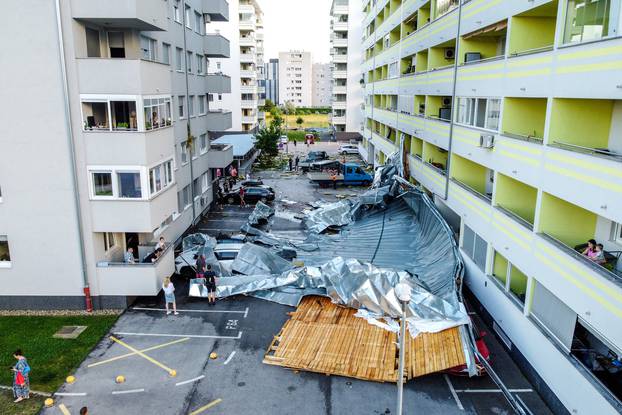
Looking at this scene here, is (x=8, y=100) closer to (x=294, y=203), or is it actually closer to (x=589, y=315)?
(x=589, y=315)

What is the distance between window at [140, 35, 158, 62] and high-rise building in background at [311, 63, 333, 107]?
153 m

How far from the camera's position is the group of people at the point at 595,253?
40.7ft

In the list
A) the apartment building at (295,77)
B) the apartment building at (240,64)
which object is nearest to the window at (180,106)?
the apartment building at (240,64)

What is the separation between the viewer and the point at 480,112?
2019 cm

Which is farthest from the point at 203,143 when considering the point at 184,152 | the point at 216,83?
the point at 184,152

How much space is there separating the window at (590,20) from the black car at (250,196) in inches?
1075

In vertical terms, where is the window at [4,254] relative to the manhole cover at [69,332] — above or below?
above

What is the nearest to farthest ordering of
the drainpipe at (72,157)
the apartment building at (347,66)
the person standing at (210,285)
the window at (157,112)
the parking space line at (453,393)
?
the parking space line at (453,393) < the drainpipe at (72,157) < the window at (157,112) < the person standing at (210,285) < the apartment building at (347,66)

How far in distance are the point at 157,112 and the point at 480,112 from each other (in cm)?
1321

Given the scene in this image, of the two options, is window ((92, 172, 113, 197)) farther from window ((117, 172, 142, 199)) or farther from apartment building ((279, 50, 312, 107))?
apartment building ((279, 50, 312, 107))

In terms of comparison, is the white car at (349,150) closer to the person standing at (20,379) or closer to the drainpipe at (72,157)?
the drainpipe at (72,157)

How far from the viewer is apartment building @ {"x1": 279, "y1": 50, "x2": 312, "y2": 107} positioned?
6447 inches

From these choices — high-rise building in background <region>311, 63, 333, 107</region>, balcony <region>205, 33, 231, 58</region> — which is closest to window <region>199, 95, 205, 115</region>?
balcony <region>205, 33, 231, 58</region>

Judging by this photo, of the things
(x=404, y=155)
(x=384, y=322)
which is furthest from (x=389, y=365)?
(x=404, y=155)
